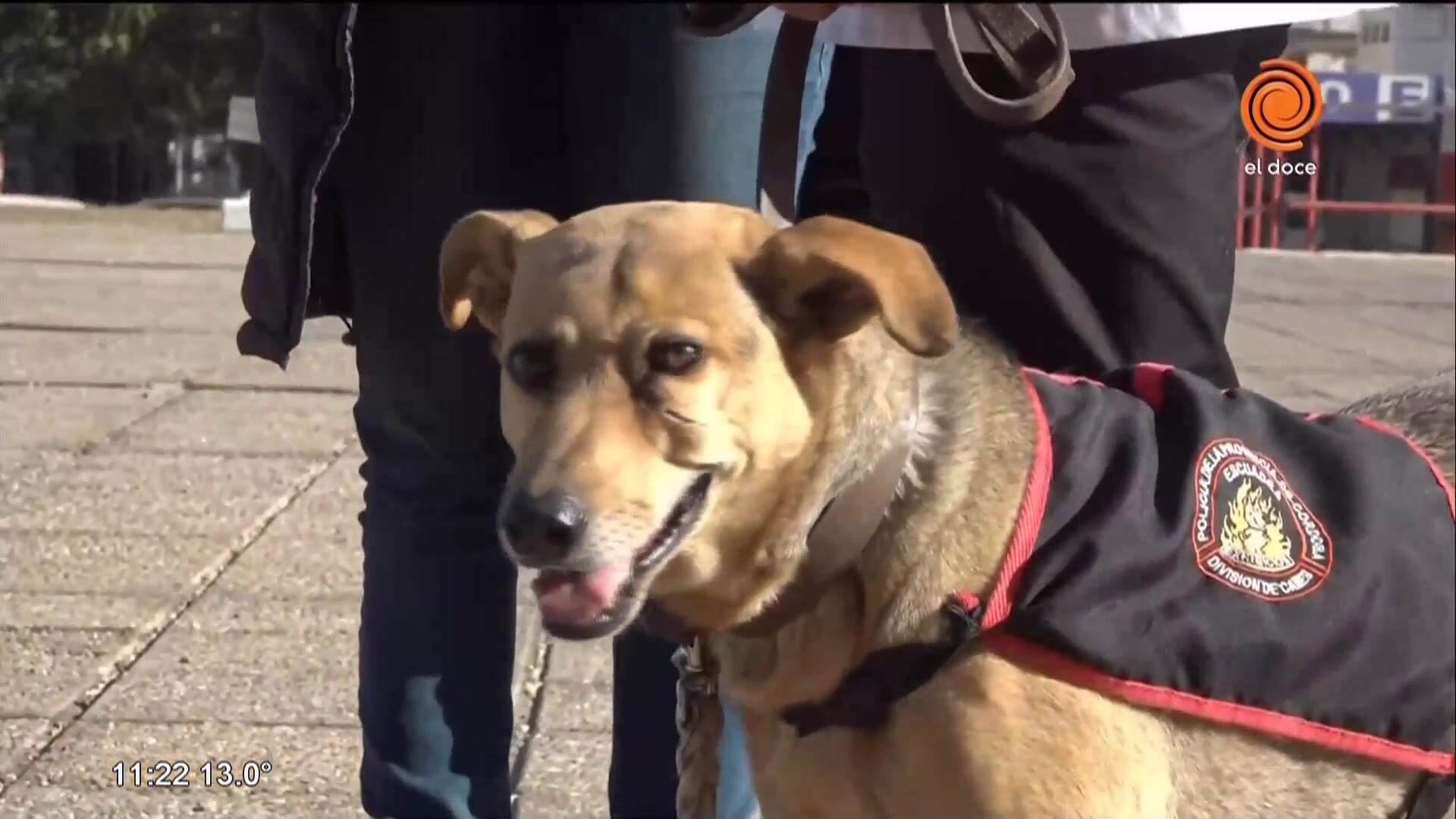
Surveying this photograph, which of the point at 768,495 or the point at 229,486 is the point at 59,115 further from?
the point at 768,495

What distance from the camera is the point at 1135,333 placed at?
8.04 ft

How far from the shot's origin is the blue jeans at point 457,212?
220cm

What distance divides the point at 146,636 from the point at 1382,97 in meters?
5.37

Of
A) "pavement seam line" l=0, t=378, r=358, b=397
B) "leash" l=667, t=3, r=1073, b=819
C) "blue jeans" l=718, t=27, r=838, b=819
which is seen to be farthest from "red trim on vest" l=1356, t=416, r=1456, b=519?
"pavement seam line" l=0, t=378, r=358, b=397

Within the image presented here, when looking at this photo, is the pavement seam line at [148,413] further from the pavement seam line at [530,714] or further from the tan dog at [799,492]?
the tan dog at [799,492]

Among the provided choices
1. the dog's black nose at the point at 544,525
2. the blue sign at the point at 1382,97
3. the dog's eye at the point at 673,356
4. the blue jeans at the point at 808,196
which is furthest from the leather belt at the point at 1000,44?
the blue sign at the point at 1382,97

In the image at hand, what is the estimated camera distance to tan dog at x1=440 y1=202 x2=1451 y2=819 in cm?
199

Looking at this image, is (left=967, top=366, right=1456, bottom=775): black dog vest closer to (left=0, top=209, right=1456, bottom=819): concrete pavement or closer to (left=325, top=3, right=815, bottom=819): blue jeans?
(left=325, top=3, right=815, bottom=819): blue jeans

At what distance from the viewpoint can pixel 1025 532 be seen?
2055mm

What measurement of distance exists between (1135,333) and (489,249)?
3.20ft

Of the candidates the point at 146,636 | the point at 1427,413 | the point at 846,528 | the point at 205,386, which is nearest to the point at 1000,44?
A: the point at 846,528

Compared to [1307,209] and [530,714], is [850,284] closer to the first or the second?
[530,714]

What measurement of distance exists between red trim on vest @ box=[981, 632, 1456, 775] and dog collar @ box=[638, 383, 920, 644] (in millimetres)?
218

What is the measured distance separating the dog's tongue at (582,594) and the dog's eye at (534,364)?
0.25 m
